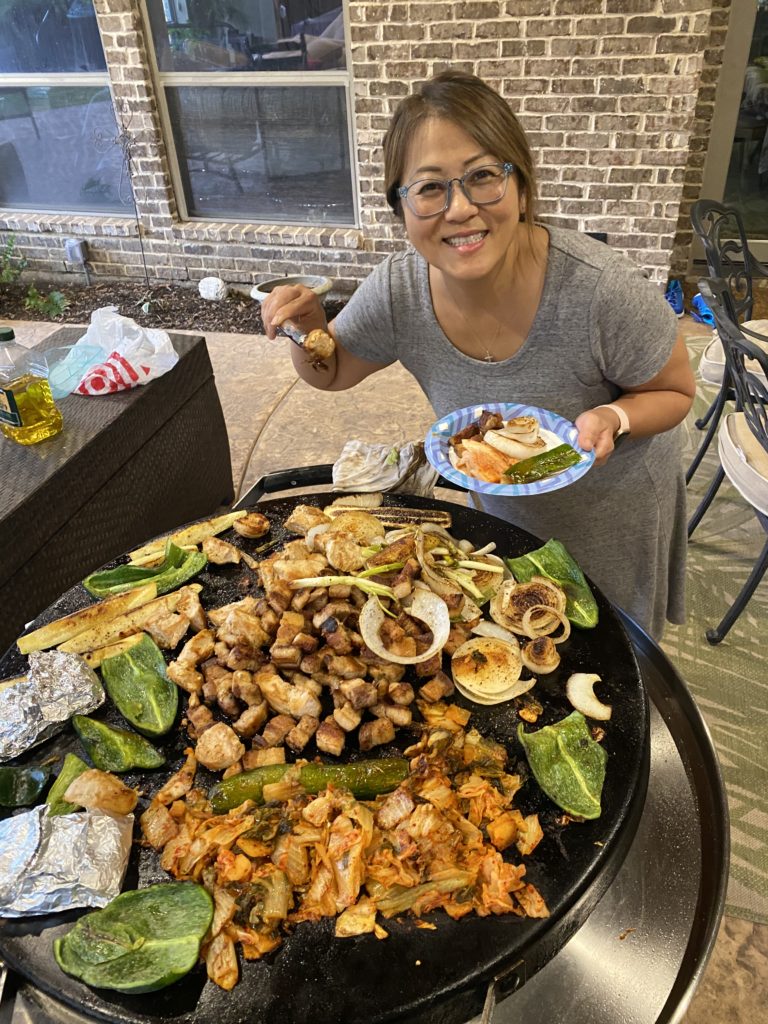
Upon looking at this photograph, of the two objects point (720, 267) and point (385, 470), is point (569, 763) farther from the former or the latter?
point (720, 267)

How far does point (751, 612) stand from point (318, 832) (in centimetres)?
233

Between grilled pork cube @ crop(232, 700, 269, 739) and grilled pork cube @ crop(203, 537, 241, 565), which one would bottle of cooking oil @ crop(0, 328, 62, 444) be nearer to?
grilled pork cube @ crop(203, 537, 241, 565)

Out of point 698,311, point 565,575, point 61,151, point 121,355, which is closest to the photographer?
point 565,575

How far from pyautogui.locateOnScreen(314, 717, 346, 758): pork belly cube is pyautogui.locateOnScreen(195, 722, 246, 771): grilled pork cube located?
12cm

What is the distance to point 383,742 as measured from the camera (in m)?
1.24

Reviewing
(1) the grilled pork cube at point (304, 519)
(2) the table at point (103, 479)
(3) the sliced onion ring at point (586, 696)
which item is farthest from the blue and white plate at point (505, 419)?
(2) the table at point (103, 479)

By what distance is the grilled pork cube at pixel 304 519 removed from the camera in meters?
1.66

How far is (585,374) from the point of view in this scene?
6.07 feet

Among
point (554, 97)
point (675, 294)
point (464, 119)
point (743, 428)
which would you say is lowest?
point (675, 294)

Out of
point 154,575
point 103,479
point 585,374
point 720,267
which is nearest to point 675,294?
point 720,267

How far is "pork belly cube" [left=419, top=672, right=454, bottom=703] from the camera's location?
130 cm

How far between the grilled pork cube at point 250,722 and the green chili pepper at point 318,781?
8cm

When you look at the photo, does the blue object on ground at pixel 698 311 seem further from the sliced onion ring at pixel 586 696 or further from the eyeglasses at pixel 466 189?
the sliced onion ring at pixel 586 696

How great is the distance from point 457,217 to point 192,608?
3.23 feet
